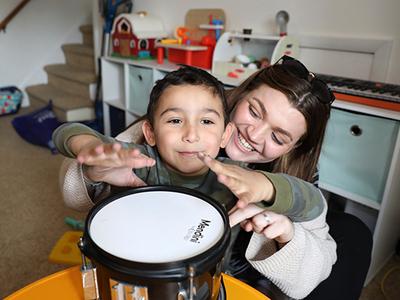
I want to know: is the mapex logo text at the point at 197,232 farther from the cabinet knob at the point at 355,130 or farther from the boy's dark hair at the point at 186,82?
the cabinet knob at the point at 355,130

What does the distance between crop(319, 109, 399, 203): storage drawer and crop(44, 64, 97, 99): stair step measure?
2.33 metres

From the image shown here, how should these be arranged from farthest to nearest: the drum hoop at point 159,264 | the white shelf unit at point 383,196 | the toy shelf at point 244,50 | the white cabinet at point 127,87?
1. the white cabinet at point 127,87
2. the toy shelf at point 244,50
3. the white shelf unit at point 383,196
4. the drum hoop at point 159,264

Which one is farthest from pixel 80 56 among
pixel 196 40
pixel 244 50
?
pixel 244 50

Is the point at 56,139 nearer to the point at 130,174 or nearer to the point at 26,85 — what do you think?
the point at 130,174

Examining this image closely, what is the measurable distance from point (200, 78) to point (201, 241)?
0.39 meters

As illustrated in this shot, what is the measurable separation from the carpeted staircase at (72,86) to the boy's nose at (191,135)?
102 inches

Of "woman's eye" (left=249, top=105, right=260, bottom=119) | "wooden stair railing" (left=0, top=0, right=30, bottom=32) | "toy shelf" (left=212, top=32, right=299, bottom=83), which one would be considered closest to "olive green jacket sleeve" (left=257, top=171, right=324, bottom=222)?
"woman's eye" (left=249, top=105, right=260, bottom=119)

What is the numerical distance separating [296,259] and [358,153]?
0.74 m

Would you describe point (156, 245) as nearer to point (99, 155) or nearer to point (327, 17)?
point (99, 155)

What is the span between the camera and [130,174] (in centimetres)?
70

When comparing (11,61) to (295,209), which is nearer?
(295,209)

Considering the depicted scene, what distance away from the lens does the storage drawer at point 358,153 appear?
1251 millimetres

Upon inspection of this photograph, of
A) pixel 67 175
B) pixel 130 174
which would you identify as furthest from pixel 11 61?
pixel 130 174

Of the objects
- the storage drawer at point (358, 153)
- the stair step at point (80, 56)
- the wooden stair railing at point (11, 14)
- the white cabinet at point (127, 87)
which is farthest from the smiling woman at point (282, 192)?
the wooden stair railing at point (11, 14)
